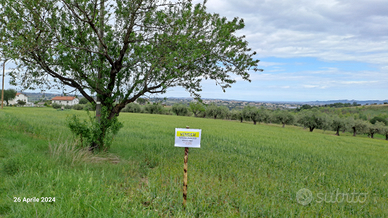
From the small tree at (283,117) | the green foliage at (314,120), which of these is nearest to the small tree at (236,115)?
the small tree at (283,117)

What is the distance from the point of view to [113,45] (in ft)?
30.1

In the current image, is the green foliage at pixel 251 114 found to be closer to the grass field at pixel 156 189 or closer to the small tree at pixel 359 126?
the small tree at pixel 359 126

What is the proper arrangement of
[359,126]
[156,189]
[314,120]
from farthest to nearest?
[359,126] < [314,120] < [156,189]

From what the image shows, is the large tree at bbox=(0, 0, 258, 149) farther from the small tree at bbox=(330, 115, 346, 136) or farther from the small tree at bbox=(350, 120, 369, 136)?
the small tree at bbox=(350, 120, 369, 136)

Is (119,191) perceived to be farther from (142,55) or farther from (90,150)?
(142,55)

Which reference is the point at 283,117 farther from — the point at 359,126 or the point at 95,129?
the point at 95,129

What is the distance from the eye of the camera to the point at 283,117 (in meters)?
72.8

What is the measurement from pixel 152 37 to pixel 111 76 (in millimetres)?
2530

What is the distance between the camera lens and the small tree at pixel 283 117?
7244cm

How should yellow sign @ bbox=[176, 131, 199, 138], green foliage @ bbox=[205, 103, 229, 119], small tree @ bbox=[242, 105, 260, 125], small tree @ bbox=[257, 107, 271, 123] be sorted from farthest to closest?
green foliage @ bbox=[205, 103, 229, 119], small tree @ bbox=[242, 105, 260, 125], small tree @ bbox=[257, 107, 271, 123], yellow sign @ bbox=[176, 131, 199, 138]

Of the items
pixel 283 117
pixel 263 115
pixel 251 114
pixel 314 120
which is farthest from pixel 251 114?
pixel 314 120

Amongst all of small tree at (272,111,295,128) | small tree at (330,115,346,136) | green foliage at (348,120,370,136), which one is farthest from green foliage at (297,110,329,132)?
green foliage at (348,120,370,136)

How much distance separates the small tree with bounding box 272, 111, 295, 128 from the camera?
72.4 metres

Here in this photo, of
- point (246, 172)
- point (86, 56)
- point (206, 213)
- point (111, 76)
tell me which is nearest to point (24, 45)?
point (86, 56)
